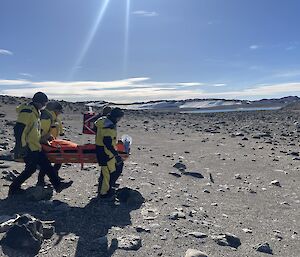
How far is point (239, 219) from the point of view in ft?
27.2

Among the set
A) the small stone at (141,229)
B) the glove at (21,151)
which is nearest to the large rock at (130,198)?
the small stone at (141,229)

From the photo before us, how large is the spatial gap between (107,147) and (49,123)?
1.81 meters

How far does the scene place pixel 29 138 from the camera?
811cm

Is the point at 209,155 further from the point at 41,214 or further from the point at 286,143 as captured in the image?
the point at 41,214

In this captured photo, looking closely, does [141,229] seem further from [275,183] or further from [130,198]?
[275,183]

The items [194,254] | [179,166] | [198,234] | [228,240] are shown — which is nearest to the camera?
[194,254]

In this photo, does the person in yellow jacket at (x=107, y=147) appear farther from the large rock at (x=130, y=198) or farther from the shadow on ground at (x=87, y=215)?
the shadow on ground at (x=87, y=215)

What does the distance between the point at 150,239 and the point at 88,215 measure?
1.52m

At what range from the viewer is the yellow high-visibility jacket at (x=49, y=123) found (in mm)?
9242

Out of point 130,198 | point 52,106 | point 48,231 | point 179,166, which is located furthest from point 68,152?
point 179,166

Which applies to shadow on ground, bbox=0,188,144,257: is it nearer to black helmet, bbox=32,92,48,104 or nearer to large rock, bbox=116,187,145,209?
large rock, bbox=116,187,145,209

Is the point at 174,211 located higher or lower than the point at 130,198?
lower

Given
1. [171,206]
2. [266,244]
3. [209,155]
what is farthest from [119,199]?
[209,155]

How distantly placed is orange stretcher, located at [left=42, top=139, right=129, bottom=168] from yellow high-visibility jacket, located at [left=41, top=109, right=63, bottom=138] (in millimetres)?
459
